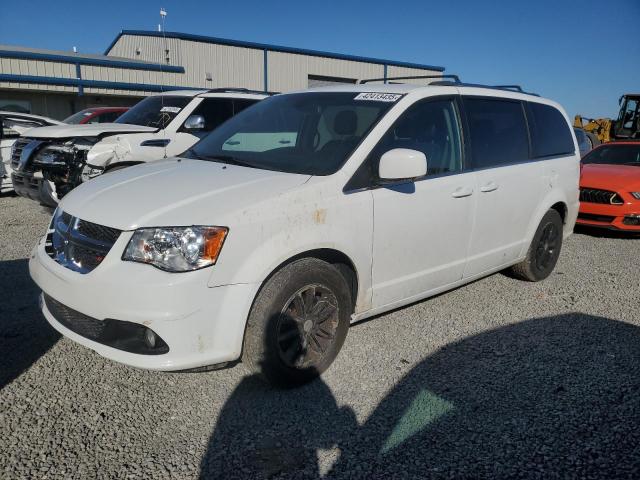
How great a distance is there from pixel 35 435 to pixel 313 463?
1.39m

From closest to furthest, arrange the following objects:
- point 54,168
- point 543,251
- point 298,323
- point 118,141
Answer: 1. point 298,323
2. point 543,251
3. point 118,141
4. point 54,168

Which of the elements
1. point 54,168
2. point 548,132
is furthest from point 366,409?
point 54,168

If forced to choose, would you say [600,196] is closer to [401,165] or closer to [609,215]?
[609,215]

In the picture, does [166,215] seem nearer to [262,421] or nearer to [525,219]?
[262,421]

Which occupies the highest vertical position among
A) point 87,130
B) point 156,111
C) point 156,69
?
point 156,69

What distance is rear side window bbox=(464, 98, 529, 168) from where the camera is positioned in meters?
4.11

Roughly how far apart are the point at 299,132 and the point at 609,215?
5731 millimetres

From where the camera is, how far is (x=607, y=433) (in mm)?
2721

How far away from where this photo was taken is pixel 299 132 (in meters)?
3.88

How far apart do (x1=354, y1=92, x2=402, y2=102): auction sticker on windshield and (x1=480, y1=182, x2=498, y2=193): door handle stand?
39.9 inches

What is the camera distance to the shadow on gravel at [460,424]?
244cm

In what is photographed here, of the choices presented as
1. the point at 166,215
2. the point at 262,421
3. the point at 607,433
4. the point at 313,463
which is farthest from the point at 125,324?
the point at 607,433

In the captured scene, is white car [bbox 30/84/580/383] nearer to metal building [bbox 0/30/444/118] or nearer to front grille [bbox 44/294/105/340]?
front grille [bbox 44/294/105/340]

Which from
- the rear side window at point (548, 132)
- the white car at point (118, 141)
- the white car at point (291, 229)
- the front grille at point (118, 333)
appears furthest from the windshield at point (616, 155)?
the front grille at point (118, 333)
